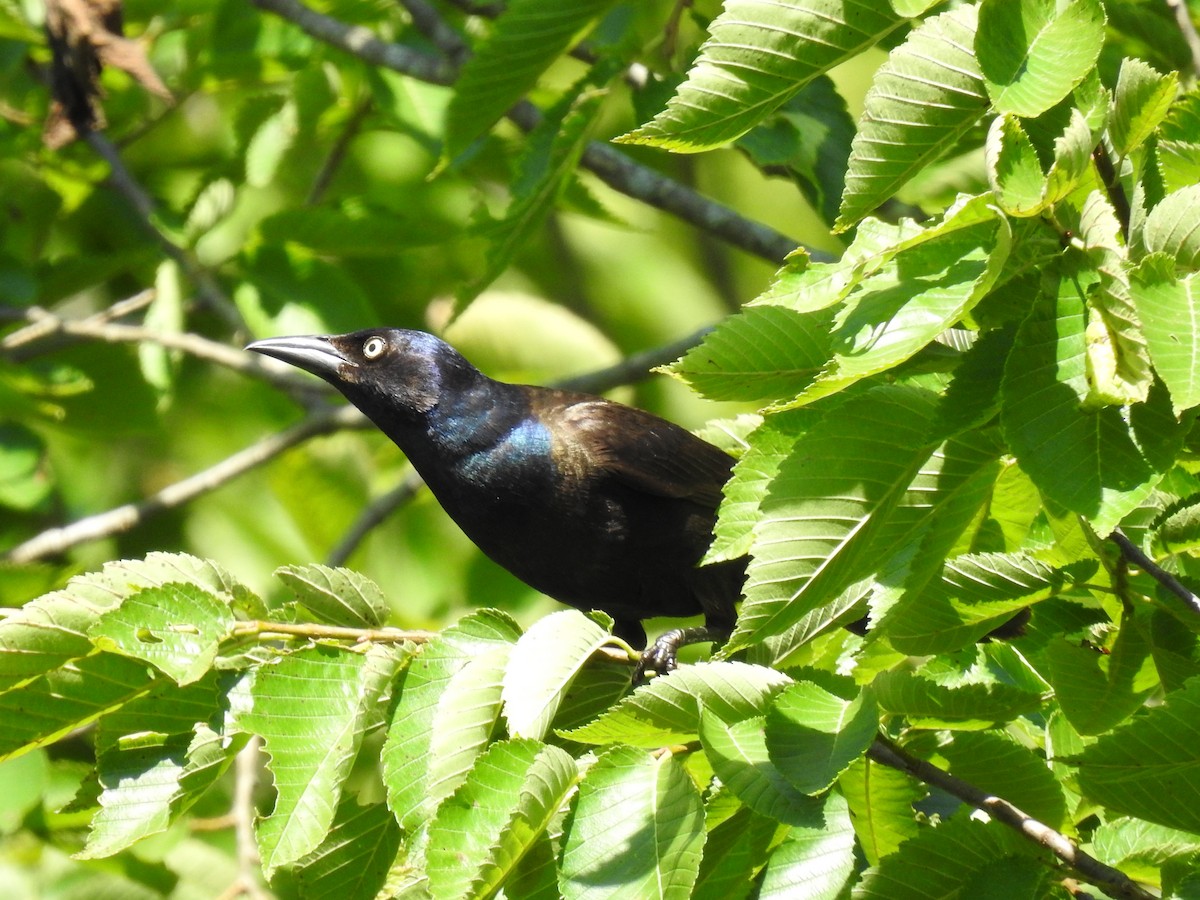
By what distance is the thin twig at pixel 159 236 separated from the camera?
555 cm

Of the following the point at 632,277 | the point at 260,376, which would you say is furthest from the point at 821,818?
the point at 632,277

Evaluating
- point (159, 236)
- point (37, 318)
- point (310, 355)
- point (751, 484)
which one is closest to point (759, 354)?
point (751, 484)

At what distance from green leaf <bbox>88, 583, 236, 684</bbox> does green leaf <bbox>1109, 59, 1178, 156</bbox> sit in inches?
58.3

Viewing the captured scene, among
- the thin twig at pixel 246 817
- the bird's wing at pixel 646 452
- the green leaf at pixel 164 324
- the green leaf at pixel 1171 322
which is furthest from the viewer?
the green leaf at pixel 164 324

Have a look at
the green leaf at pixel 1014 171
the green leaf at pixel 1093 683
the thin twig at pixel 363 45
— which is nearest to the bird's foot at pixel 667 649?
the green leaf at pixel 1093 683

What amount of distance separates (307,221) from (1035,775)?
4.01 meters

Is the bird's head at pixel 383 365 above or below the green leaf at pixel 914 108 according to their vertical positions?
below

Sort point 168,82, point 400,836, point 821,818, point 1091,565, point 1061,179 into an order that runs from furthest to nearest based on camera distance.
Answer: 1. point 168,82
2. point 400,836
3. point 1091,565
4. point 821,818
5. point 1061,179

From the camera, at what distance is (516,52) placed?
3.56m

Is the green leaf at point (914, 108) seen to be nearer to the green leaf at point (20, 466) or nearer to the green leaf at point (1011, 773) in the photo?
the green leaf at point (1011, 773)

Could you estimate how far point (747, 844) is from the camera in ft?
6.79

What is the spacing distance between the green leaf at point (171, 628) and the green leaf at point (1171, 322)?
1381 mm

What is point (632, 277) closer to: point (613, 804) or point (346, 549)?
point (346, 549)

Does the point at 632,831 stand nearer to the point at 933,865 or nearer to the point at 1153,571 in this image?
the point at 933,865
